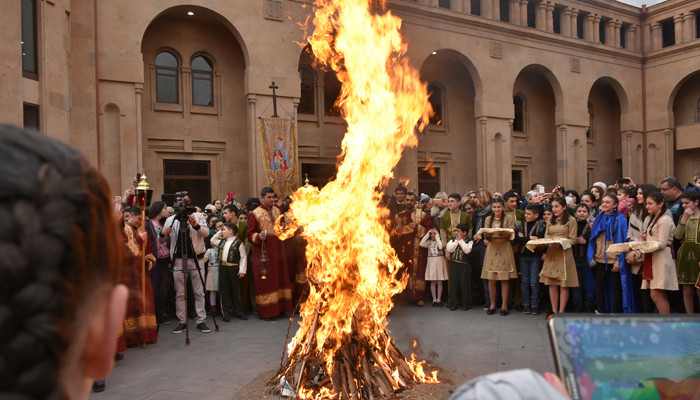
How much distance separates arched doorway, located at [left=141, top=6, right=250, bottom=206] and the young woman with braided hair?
60.0 feet

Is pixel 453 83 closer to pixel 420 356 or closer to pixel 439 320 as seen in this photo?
pixel 439 320

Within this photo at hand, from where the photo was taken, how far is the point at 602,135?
96.2ft

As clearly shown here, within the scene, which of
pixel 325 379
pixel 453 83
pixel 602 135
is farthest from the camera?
pixel 602 135

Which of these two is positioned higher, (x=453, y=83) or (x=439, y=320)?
(x=453, y=83)

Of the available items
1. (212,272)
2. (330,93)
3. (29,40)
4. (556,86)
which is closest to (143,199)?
(212,272)

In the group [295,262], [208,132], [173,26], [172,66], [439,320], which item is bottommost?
[439,320]

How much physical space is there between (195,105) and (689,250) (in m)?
16.9

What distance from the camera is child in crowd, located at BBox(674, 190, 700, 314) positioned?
710cm

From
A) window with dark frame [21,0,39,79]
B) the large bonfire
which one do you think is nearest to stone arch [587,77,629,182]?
the large bonfire

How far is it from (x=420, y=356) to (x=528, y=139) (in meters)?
22.5

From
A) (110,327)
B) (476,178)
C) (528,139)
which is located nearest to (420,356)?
(110,327)

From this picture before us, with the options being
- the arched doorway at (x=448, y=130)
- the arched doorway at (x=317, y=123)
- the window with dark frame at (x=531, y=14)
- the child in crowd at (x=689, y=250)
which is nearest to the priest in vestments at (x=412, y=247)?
the child in crowd at (x=689, y=250)

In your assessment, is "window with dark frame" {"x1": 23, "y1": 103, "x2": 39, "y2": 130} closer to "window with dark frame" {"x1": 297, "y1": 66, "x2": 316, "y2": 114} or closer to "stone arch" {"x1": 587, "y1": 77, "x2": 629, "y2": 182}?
"window with dark frame" {"x1": 297, "y1": 66, "x2": 316, "y2": 114}

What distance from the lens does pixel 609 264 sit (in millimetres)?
8258
